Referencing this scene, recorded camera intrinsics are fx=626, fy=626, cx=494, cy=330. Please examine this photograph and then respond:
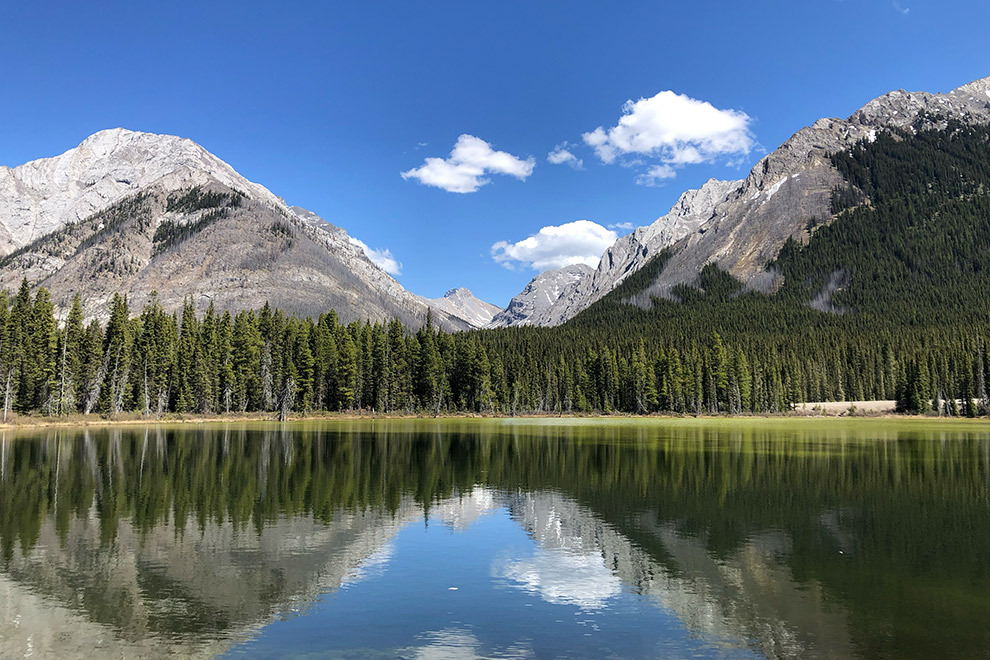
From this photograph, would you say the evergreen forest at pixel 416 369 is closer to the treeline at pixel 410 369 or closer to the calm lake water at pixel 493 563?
the treeline at pixel 410 369

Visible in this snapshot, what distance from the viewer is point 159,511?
26.1 meters

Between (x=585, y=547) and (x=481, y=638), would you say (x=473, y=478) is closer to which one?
(x=585, y=547)

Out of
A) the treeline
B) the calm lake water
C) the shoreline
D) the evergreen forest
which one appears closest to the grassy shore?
the shoreline

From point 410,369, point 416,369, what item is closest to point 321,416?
point 410,369

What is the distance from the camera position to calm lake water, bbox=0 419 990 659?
12758 millimetres

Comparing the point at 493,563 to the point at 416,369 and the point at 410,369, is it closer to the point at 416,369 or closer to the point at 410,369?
the point at 410,369

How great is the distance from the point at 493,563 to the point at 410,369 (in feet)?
393

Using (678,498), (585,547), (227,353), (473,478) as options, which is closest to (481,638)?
(585,547)

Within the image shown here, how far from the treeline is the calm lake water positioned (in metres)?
73.0

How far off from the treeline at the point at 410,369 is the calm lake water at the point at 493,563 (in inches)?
2876

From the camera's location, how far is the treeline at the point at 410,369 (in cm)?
10188

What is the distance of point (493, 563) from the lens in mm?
19406

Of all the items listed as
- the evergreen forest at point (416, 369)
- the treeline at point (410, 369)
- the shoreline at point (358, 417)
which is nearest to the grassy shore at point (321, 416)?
the shoreline at point (358, 417)

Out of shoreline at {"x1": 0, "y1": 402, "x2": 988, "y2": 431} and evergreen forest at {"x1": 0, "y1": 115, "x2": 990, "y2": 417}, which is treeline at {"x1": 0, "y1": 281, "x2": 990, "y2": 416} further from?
shoreline at {"x1": 0, "y1": 402, "x2": 988, "y2": 431}
